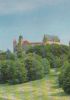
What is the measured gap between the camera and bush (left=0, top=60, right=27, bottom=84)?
36.6m

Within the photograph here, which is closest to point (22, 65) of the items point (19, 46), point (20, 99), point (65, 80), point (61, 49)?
point (65, 80)

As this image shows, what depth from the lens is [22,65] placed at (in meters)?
37.3

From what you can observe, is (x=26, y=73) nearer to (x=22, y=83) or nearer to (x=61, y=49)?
(x=22, y=83)

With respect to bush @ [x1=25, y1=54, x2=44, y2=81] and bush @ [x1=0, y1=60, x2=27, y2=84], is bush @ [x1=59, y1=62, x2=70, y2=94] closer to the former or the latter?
bush @ [x1=0, y1=60, x2=27, y2=84]

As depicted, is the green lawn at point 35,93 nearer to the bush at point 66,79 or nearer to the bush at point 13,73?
the bush at point 66,79

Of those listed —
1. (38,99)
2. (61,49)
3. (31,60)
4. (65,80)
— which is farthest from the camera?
(61,49)

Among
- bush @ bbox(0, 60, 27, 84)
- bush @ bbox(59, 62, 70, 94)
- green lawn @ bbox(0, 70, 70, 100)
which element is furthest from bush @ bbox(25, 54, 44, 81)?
bush @ bbox(59, 62, 70, 94)

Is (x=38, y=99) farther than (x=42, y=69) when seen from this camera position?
No

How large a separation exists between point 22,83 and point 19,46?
2828 centimetres

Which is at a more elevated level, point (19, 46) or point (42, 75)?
point (19, 46)

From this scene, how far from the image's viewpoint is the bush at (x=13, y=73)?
120 feet

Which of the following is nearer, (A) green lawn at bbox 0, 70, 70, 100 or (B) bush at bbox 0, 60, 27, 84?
(A) green lawn at bbox 0, 70, 70, 100

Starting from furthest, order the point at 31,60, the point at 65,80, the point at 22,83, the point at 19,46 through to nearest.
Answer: the point at 19,46 < the point at 31,60 < the point at 22,83 < the point at 65,80

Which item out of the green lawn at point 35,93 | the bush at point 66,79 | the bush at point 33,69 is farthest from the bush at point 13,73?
the bush at point 66,79
